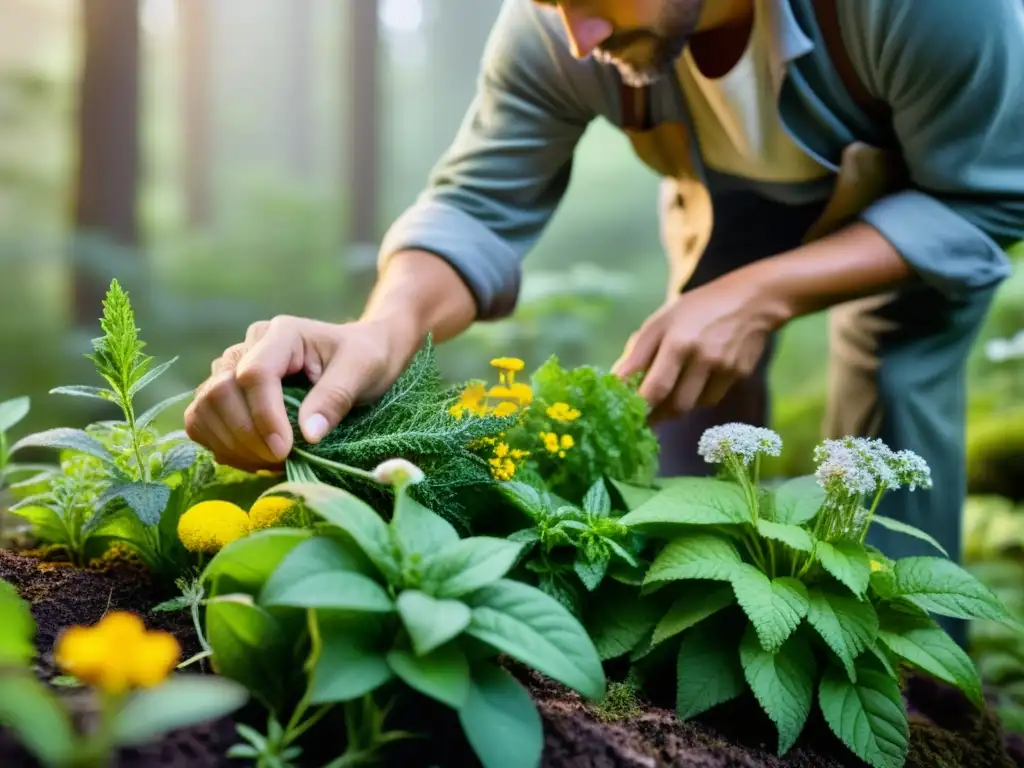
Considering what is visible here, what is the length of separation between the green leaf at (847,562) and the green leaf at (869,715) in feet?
0.30

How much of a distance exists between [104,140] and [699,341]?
2070 mm

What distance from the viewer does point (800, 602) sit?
0.78 m

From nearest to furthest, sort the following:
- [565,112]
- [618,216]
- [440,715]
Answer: [440,715], [565,112], [618,216]

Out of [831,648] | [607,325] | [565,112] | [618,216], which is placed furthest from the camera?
[618,216]

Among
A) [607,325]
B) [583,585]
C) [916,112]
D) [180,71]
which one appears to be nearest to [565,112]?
[916,112]

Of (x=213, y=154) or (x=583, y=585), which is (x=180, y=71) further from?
(x=583, y=585)

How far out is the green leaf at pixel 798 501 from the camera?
0.90 meters

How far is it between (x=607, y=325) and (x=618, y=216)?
717 millimetres

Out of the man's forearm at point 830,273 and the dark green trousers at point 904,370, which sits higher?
the man's forearm at point 830,273

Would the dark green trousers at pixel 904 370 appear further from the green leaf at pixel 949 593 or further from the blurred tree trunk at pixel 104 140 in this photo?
the blurred tree trunk at pixel 104 140

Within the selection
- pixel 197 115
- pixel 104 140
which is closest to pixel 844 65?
pixel 104 140

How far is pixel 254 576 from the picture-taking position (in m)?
0.65

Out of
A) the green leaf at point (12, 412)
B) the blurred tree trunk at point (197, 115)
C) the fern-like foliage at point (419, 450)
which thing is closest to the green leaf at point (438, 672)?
the fern-like foliage at point (419, 450)

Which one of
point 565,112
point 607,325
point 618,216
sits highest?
point 565,112
